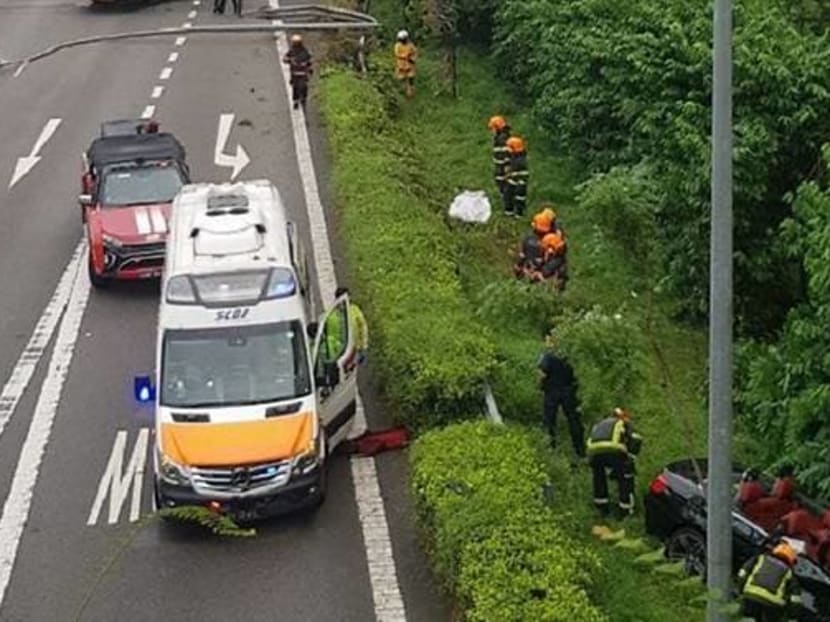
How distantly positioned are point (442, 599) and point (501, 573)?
148 centimetres

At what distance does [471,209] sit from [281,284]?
335 inches

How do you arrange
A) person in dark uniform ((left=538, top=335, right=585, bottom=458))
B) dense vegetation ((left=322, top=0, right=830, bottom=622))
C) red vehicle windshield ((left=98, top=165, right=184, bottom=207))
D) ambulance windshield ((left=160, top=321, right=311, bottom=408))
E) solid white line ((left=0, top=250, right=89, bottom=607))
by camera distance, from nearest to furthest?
1. dense vegetation ((left=322, top=0, right=830, bottom=622))
2. solid white line ((left=0, top=250, right=89, bottom=607))
3. ambulance windshield ((left=160, top=321, right=311, bottom=408))
4. person in dark uniform ((left=538, top=335, right=585, bottom=458))
5. red vehicle windshield ((left=98, top=165, right=184, bottom=207))

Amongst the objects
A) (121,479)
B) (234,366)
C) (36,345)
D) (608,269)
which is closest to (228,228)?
(234,366)

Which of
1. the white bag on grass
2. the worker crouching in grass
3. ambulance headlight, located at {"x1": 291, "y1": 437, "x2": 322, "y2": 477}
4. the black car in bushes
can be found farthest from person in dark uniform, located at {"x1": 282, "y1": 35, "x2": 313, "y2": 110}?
the black car in bushes

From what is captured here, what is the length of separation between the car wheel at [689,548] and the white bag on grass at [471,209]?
1075 cm

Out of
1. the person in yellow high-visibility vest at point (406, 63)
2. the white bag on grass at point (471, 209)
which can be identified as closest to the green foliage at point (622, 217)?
the white bag on grass at point (471, 209)

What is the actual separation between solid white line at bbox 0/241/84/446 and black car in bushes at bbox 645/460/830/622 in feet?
26.2

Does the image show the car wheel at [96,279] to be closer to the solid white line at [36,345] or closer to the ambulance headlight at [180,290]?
the solid white line at [36,345]

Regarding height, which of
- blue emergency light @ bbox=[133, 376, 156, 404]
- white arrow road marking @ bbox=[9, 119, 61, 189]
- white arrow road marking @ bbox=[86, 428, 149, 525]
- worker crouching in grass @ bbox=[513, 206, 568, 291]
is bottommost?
white arrow road marking @ bbox=[9, 119, 61, 189]

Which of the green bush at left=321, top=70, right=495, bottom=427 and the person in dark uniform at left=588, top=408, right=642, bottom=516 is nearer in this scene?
the person in dark uniform at left=588, top=408, right=642, bottom=516

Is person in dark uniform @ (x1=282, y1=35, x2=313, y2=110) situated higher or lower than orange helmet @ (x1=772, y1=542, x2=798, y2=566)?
lower

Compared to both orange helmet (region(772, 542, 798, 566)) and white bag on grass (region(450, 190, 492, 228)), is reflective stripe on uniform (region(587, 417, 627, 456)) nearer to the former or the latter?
orange helmet (region(772, 542, 798, 566))

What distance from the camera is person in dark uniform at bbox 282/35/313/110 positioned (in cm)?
3094

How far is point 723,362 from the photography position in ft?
34.7
